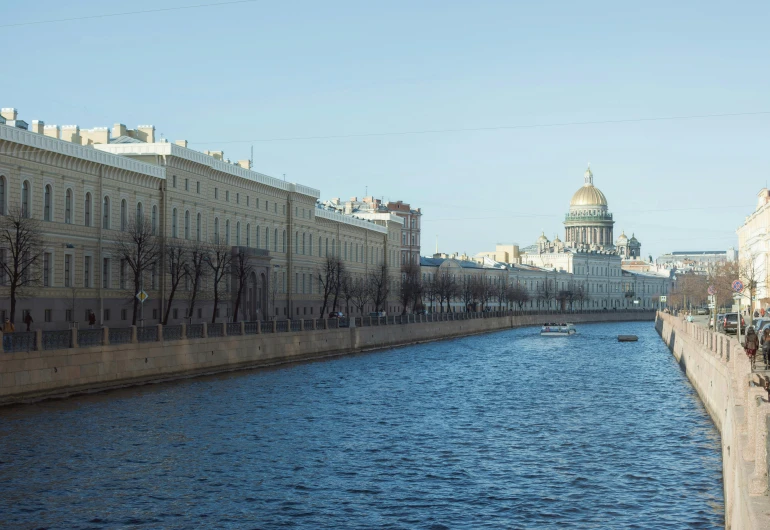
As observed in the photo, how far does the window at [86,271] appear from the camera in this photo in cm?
5150

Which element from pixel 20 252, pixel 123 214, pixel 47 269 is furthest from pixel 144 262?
pixel 20 252

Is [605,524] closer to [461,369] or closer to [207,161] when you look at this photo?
[461,369]

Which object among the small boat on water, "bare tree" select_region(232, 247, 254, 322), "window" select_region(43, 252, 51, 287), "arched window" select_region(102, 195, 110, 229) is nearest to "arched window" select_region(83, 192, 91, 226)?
"arched window" select_region(102, 195, 110, 229)

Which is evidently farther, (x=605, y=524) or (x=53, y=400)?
(x=53, y=400)

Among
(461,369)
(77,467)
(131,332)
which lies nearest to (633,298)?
(461,369)

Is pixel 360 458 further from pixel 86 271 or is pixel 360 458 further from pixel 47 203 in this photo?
pixel 86 271

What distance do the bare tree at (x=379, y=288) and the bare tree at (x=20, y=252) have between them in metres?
44.0

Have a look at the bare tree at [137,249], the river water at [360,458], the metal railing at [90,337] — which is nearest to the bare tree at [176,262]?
the bare tree at [137,249]

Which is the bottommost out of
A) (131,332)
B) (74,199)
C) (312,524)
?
(312,524)

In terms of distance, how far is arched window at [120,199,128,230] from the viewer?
182 ft

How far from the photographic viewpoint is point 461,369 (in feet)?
162

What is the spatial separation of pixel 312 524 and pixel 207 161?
49924 millimetres

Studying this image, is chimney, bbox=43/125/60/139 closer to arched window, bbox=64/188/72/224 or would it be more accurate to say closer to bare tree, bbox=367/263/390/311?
arched window, bbox=64/188/72/224

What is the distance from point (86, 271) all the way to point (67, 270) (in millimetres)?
1850
